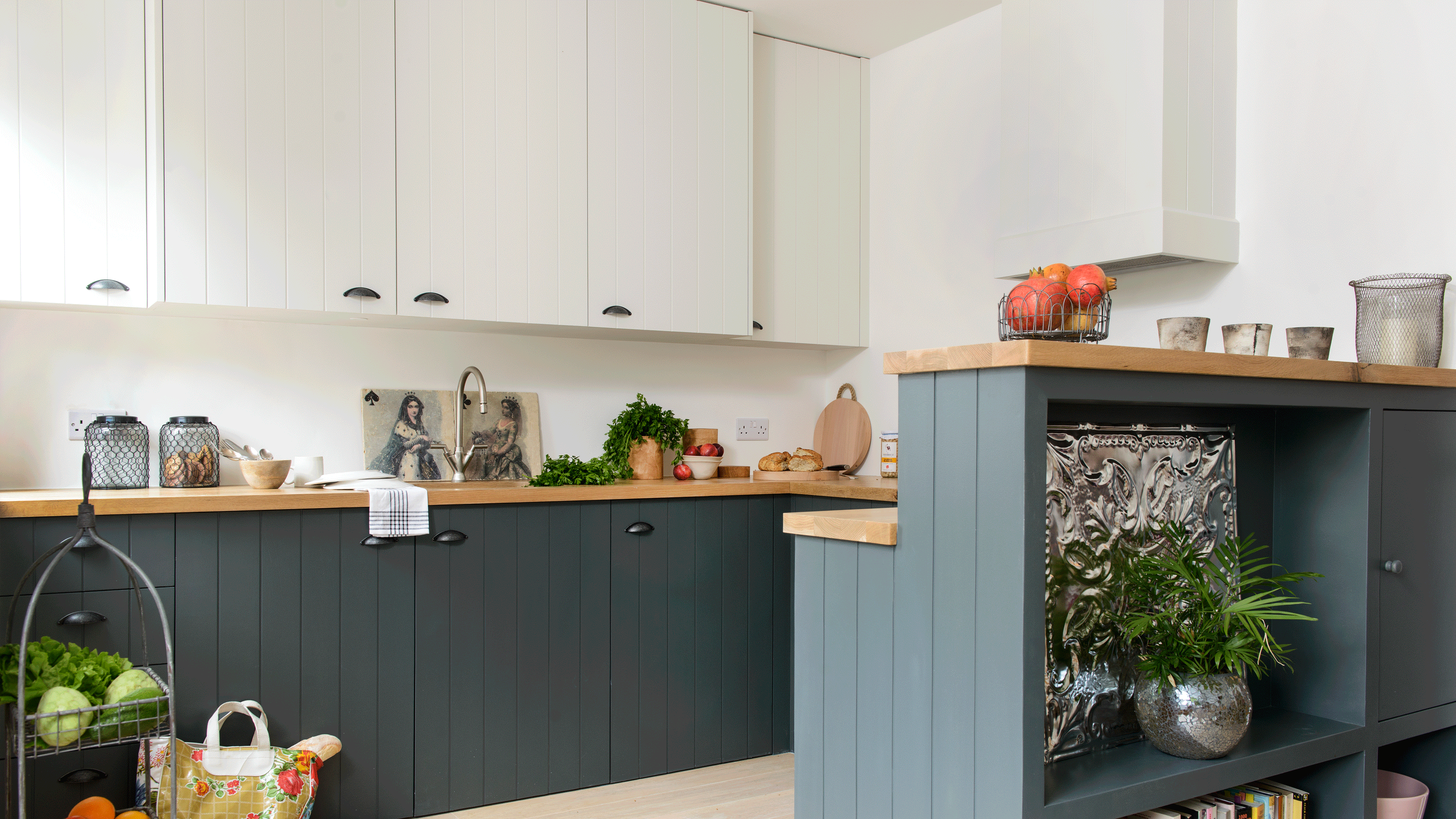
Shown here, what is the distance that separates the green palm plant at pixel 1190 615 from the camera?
1533 mm

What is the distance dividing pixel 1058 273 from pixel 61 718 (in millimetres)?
1778

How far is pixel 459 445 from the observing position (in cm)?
319

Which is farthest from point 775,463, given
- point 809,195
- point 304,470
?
point 304,470

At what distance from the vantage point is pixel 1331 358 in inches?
98.6

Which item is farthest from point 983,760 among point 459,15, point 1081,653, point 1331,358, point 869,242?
point 869,242

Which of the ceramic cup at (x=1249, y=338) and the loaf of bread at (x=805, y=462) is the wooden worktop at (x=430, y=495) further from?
the ceramic cup at (x=1249, y=338)

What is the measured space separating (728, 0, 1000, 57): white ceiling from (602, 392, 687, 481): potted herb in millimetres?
1480

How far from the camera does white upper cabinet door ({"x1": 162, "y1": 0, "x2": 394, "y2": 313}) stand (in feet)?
8.43

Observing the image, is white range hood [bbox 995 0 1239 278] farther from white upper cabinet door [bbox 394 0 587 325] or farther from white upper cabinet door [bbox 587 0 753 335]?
white upper cabinet door [bbox 394 0 587 325]

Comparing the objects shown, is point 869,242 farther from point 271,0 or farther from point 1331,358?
point 271,0

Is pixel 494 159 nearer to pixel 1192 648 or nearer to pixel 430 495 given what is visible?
pixel 430 495

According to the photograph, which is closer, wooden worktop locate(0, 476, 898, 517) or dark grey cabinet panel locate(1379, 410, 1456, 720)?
dark grey cabinet panel locate(1379, 410, 1456, 720)

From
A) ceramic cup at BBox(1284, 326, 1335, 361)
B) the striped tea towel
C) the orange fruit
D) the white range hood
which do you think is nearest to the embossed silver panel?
ceramic cup at BBox(1284, 326, 1335, 361)

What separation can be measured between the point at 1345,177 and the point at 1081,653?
164 centimetres
